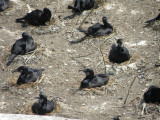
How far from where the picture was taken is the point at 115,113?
10.9 meters

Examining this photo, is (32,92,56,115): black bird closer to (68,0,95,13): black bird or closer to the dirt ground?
the dirt ground

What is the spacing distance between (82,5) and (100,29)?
2150 millimetres

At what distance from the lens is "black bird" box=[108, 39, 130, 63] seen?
13133mm

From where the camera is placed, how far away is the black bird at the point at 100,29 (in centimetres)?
1488

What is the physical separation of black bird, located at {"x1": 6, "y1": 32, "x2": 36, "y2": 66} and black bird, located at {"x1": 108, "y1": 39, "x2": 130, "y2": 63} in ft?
9.03

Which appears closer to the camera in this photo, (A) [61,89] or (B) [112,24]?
(A) [61,89]

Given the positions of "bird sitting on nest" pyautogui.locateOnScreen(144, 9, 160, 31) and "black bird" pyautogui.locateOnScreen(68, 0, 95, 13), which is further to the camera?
"black bird" pyautogui.locateOnScreen(68, 0, 95, 13)

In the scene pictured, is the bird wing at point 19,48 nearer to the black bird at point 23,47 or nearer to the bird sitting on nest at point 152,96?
the black bird at point 23,47

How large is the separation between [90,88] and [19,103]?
2.04 m

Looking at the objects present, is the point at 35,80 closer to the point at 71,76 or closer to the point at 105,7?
the point at 71,76

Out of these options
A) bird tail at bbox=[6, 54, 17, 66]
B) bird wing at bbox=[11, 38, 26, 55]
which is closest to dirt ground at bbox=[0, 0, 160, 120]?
bird tail at bbox=[6, 54, 17, 66]

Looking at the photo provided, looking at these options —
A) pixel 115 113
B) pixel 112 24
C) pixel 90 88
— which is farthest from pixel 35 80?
pixel 112 24

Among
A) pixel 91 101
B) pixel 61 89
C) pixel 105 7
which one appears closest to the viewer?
pixel 91 101

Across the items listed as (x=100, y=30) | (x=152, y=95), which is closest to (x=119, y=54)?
(x=100, y=30)
